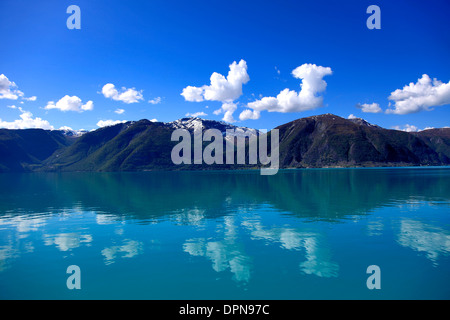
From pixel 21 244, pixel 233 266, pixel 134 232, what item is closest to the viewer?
pixel 233 266

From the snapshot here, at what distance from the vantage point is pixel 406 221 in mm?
38875

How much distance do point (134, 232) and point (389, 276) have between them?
93.0ft

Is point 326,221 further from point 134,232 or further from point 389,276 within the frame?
point 134,232

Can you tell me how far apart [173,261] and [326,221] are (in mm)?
25113

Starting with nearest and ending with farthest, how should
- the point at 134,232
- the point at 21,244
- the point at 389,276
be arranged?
the point at 389,276 → the point at 21,244 → the point at 134,232

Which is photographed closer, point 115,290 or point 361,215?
point 115,290

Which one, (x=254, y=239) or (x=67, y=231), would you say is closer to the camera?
(x=254, y=239)

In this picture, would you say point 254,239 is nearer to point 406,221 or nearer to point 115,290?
point 115,290

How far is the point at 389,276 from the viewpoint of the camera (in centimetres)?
2066

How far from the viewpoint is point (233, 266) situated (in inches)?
894

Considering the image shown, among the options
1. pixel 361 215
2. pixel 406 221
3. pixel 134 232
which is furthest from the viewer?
pixel 361 215
